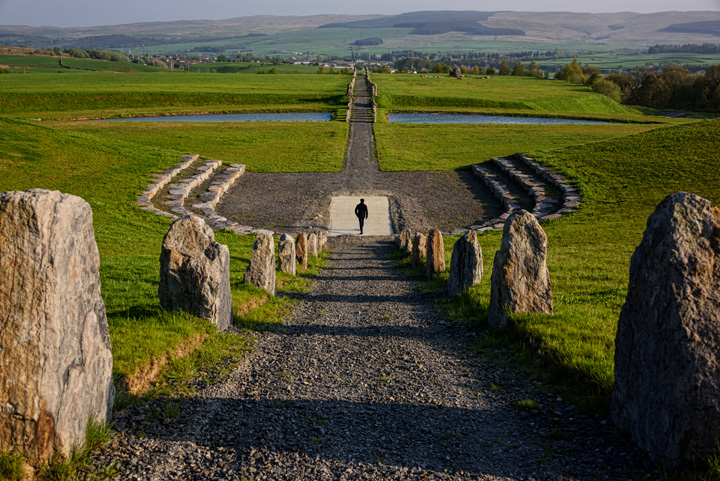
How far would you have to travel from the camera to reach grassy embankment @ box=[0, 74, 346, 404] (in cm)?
845

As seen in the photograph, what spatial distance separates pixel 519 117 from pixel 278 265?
55537 millimetres

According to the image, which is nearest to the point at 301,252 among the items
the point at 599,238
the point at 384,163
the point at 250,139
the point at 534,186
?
the point at 599,238

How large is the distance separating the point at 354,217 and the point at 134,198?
407 inches

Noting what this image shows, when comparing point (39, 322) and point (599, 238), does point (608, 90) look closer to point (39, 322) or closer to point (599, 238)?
point (599, 238)

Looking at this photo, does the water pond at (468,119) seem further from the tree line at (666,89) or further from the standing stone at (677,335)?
the standing stone at (677,335)

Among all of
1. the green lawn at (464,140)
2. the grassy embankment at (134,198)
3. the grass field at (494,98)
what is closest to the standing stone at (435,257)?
the grassy embankment at (134,198)

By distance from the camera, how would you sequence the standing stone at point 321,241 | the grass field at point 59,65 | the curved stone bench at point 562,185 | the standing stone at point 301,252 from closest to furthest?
1. the standing stone at point 301,252
2. the standing stone at point 321,241
3. the curved stone bench at point 562,185
4. the grass field at point 59,65

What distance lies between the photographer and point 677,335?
523cm

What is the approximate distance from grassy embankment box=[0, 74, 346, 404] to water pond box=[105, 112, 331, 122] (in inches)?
237

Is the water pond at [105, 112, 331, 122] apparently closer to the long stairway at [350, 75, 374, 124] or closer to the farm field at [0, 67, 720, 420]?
the long stairway at [350, 75, 374, 124]

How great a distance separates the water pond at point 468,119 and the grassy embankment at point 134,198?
34.9ft

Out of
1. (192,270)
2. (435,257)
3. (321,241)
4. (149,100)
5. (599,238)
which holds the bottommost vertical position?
(321,241)

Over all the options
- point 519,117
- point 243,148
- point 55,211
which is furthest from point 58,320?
point 519,117

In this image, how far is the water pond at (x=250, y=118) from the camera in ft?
202
